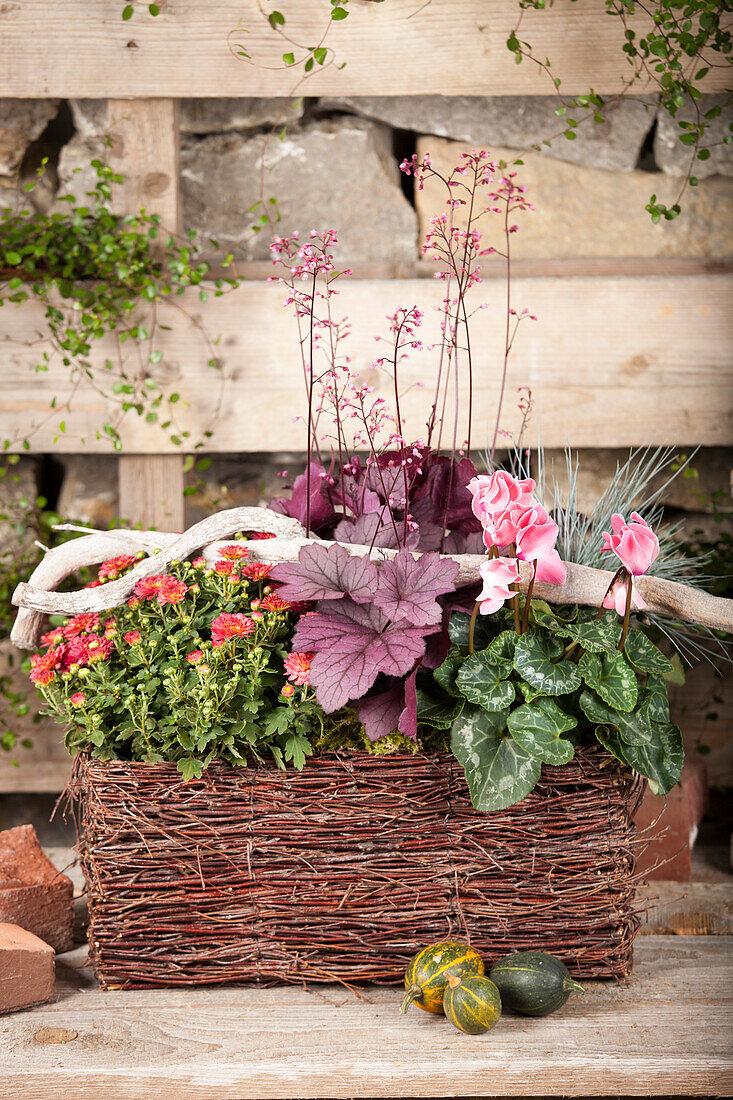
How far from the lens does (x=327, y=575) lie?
1.12 metres

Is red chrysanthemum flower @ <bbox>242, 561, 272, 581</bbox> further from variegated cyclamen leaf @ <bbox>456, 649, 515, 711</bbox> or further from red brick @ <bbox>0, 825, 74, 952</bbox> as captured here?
red brick @ <bbox>0, 825, 74, 952</bbox>

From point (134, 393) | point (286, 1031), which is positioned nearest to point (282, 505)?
point (134, 393)

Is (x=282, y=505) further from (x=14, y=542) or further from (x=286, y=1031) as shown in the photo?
(x=14, y=542)

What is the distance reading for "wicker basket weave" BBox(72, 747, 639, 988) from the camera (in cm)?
115

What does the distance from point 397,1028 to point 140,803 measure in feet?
1.42

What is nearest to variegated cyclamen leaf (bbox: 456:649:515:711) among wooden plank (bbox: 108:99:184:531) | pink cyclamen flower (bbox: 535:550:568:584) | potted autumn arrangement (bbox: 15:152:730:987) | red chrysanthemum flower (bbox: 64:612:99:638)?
potted autumn arrangement (bbox: 15:152:730:987)

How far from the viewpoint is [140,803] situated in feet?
3.81

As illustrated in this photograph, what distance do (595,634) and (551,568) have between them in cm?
10

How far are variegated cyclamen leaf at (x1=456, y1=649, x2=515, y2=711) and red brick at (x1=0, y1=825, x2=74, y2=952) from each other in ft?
2.40

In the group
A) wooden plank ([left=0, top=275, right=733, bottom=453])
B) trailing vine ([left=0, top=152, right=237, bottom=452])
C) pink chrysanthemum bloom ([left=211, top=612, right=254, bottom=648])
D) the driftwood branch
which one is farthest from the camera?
wooden plank ([left=0, top=275, right=733, bottom=453])

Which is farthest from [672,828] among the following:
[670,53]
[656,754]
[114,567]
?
[670,53]

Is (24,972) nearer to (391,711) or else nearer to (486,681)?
(391,711)

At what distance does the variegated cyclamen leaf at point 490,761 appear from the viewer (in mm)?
1045

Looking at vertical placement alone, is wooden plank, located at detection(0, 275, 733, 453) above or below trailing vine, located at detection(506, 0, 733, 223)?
below
